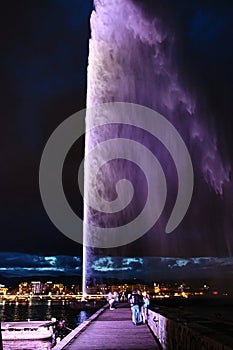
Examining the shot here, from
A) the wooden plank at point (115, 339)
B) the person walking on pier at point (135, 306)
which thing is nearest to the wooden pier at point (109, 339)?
the wooden plank at point (115, 339)

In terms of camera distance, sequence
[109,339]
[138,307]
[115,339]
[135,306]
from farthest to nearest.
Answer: [138,307]
[135,306]
[109,339]
[115,339]

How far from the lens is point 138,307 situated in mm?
21578

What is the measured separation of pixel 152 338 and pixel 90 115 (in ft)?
Answer: 124

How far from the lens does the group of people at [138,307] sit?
2105cm

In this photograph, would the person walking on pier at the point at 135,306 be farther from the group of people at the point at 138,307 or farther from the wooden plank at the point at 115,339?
the wooden plank at the point at 115,339

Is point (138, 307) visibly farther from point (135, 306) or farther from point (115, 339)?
point (115, 339)

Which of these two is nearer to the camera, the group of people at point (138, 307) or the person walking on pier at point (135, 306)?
the person walking on pier at point (135, 306)

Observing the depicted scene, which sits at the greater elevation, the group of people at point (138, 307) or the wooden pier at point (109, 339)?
the group of people at point (138, 307)

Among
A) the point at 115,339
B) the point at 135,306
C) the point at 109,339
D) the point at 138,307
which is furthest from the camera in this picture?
the point at 138,307

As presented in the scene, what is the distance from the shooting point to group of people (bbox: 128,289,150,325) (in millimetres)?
21047

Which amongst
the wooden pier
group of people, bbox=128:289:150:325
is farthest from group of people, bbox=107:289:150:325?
the wooden pier

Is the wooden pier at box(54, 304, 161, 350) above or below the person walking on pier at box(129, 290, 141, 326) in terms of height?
below

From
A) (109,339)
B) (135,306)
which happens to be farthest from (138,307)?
(109,339)

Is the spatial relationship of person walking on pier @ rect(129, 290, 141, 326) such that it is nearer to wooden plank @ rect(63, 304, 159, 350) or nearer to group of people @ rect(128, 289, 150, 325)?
group of people @ rect(128, 289, 150, 325)
